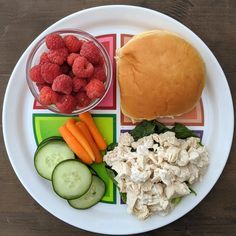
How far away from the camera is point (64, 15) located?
4.83 feet

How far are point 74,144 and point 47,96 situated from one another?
0.25m

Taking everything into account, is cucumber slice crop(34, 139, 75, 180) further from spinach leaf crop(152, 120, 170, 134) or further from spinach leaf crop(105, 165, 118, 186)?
spinach leaf crop(152, 120, 170, 134)

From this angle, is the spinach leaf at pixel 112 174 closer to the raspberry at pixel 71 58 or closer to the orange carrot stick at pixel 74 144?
the orange carrot stick at pixel 74 144

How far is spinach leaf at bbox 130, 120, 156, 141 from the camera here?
1.41 meters

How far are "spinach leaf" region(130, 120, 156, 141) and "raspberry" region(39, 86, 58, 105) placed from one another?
352 millimetres

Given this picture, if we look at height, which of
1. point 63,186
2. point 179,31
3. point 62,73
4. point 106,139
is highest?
point 179,31

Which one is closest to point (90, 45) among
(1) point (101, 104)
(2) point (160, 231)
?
(1) point (101, 104)

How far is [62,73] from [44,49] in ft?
0.61

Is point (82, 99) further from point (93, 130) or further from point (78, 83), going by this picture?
point (93, 130)

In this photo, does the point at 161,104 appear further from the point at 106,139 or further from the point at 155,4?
the point at 155,4

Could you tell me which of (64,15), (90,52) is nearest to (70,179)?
(90,52)

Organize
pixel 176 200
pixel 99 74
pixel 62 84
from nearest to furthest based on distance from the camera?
pixel 62 84, pixel 99 74, pixel 176 200

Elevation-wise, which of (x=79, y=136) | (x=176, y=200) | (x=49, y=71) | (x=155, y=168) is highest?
(x=49, y=71)

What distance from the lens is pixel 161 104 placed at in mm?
1338
